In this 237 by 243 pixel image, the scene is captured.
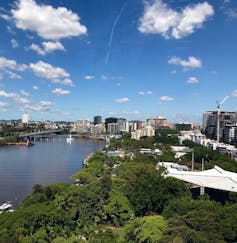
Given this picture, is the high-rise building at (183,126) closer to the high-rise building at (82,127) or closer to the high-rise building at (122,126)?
the high-rise building at (122,126)

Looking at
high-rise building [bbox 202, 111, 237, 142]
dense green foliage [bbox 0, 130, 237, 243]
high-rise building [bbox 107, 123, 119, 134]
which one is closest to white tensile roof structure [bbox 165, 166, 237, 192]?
dense green foliage [bbox 0, 130, 237, 243]

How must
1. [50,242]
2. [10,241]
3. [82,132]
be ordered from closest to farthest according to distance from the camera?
[10,241] < [50,242] < [82,132]

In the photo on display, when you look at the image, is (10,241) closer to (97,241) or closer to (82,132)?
(97,241)

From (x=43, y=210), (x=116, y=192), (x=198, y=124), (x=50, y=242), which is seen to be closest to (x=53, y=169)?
(x=116, y=192)

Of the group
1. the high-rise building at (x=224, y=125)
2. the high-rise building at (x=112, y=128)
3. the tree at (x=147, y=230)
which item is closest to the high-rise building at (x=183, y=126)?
the high-rise building at (x=112, y=128)

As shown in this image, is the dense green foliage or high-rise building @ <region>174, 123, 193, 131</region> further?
high-rise building @ <region>174, 123, 193, 131</region>

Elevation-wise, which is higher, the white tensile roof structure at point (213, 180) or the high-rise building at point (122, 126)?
the high-rise building at point (122, 126)

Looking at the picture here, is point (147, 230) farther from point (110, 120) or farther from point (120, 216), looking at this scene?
point (110, 120)

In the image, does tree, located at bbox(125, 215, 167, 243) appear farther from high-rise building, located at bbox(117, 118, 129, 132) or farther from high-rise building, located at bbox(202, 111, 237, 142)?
high-rise building, located at bbox(117, 118, 129, 132)
